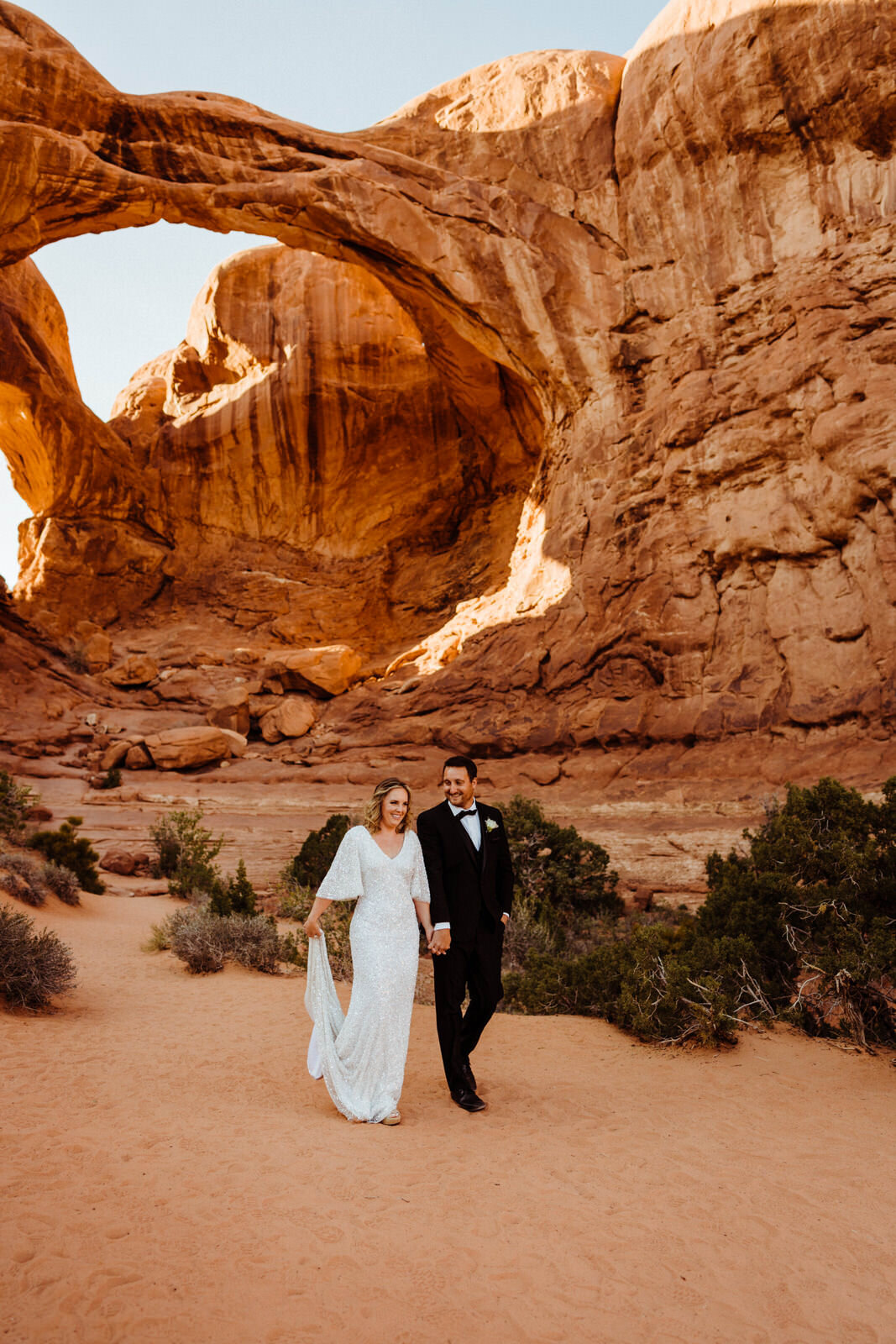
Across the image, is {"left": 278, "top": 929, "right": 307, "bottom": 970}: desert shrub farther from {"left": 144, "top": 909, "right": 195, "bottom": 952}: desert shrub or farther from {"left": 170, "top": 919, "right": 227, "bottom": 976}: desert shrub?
{"left": 144, "top": 909, "right": 195, "bottom": 952}: desert shrub

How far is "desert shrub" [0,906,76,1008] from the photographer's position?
212 inches

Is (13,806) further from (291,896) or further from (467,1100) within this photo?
(467,1100)

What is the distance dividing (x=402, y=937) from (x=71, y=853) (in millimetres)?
10173

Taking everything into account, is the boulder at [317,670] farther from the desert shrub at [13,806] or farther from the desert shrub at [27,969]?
the desert shrub at [27,969]

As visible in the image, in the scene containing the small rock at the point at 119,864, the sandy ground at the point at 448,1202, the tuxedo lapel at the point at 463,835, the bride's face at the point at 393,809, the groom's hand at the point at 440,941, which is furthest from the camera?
the small rock at the point at 119,864

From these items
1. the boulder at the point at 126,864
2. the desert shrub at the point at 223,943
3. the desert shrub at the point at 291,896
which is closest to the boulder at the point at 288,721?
the boulder at the point at 126,864

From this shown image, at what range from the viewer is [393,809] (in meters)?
4.07

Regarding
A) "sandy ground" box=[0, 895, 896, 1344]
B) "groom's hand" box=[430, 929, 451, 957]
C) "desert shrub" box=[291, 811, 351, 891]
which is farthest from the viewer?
"desert shrub" box=[291, 811, 351, 891]

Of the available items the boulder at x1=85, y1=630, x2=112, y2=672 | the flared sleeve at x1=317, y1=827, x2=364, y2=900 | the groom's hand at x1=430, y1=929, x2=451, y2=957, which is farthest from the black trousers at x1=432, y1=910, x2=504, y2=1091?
the boulder at x1=85, y1=630, x2=112, y2=672

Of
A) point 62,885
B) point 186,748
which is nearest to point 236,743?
A: point 186,748

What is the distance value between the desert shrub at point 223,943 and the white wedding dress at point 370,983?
3.82 m

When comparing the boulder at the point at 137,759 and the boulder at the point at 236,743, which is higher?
the boulder at the point at 236,743

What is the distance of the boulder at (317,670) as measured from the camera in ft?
68.0

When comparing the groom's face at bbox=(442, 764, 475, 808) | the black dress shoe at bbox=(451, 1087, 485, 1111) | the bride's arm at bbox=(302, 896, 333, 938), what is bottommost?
the black dress shoe at bbox=(451, 1087, 485, 1111)
